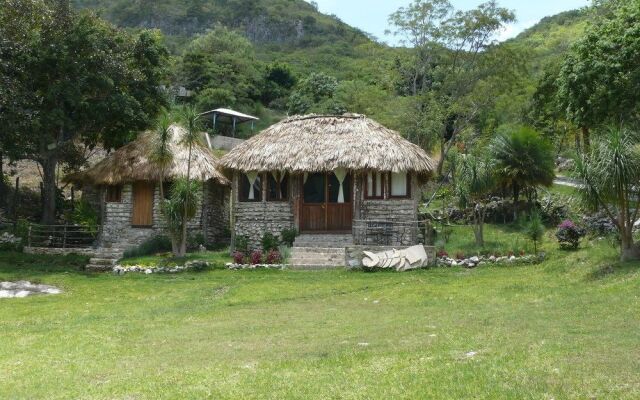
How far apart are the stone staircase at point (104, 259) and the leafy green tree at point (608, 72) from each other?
1630 cm

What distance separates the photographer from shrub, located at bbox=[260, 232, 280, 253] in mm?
24172

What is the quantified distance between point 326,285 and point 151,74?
52.7 feet

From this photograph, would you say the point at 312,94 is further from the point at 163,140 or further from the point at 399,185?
the point at 163,140

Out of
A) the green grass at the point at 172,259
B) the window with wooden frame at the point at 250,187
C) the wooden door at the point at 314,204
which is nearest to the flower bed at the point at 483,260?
the wooden door at the point at 314,204

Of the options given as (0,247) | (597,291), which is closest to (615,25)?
(597,291)

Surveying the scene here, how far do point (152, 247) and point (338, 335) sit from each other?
1538cm

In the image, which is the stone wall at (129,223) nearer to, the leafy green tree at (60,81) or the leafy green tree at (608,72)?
the leafy green tree at (60,81)

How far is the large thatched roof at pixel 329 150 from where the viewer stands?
23.2 metres

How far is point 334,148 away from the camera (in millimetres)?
23781

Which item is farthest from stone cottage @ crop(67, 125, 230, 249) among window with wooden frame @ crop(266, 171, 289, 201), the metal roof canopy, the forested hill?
the forested hill

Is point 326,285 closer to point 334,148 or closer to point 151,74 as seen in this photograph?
point 334,148

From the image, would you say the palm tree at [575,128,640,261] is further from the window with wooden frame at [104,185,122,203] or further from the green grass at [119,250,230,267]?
the window with wooden frame at [104,185,122,203]

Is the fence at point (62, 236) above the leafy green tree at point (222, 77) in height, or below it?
below

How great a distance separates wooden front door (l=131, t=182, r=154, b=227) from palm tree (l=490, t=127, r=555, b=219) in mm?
13682
